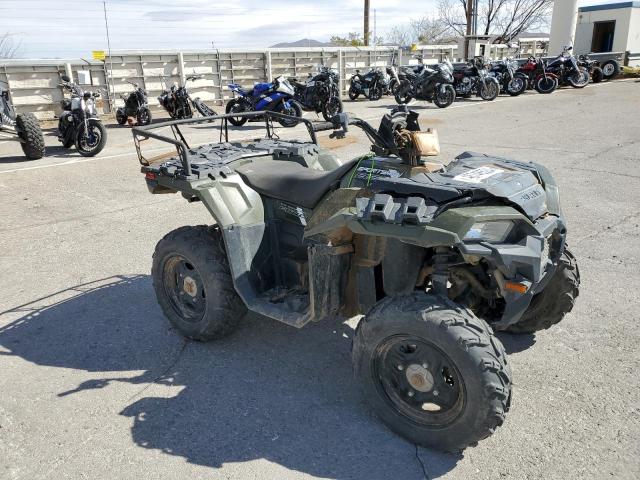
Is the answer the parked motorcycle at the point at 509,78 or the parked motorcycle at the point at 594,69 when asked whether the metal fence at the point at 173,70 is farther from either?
the parked motorcycle at the point at 594,69

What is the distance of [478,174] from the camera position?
118 inches

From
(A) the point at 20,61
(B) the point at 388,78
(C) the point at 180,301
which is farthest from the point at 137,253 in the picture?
(B) the point at 388,78

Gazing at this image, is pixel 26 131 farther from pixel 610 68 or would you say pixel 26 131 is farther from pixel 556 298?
pixel 610 68

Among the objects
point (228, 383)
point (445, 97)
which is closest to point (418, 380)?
point (228, 383)

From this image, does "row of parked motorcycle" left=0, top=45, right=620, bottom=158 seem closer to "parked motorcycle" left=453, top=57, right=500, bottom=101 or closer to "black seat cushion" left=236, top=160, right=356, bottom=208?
"parked motorcycle" left=453, top=57, right=500, bottom=101

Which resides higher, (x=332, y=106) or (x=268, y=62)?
(x=268, y=62)

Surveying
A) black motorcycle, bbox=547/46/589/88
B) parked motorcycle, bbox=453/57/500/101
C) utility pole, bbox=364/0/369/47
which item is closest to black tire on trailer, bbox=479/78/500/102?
parked motorcycle, bbox=453/57/500/101

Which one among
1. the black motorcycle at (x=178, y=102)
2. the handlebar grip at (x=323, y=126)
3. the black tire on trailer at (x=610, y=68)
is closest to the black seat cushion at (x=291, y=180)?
the handlebar grip at (x=323, y=126)

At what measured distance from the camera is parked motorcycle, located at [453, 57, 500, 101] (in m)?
19.3

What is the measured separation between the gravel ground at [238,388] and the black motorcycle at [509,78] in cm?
1529

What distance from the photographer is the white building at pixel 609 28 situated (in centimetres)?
2930

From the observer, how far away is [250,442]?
2.99 meters

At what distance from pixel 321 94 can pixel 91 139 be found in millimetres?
6952

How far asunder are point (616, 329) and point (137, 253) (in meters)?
4.18
